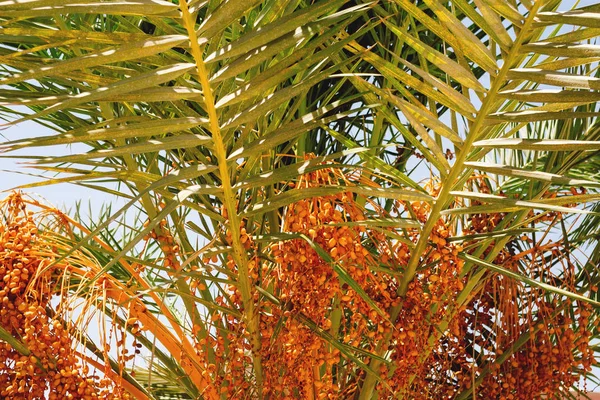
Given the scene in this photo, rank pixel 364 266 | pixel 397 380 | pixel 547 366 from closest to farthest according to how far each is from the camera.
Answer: pixel 364 266, pixel 397 380, pixel 547 366

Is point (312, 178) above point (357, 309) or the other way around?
above

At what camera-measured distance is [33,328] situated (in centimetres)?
156

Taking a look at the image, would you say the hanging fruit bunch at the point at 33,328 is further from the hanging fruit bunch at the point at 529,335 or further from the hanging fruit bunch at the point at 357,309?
the hanging fruit bunch at the point at 529,335

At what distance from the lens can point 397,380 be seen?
5.36 feet

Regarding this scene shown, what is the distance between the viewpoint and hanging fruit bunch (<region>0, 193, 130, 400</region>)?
157 centimetres

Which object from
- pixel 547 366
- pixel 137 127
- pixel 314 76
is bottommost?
pixel 547 366

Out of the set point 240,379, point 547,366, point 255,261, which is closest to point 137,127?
point 255,261

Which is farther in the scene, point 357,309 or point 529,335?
point 529,335

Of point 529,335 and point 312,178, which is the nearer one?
point 312,178

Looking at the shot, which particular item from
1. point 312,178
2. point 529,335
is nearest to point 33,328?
point 312,178

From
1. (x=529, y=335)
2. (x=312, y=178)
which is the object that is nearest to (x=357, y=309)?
(x=312, y=178)

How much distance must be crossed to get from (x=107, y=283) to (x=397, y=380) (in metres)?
0.60

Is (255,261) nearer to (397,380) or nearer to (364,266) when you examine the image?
(364,266)

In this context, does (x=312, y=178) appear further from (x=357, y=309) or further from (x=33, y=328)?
(x=33, y=328)
